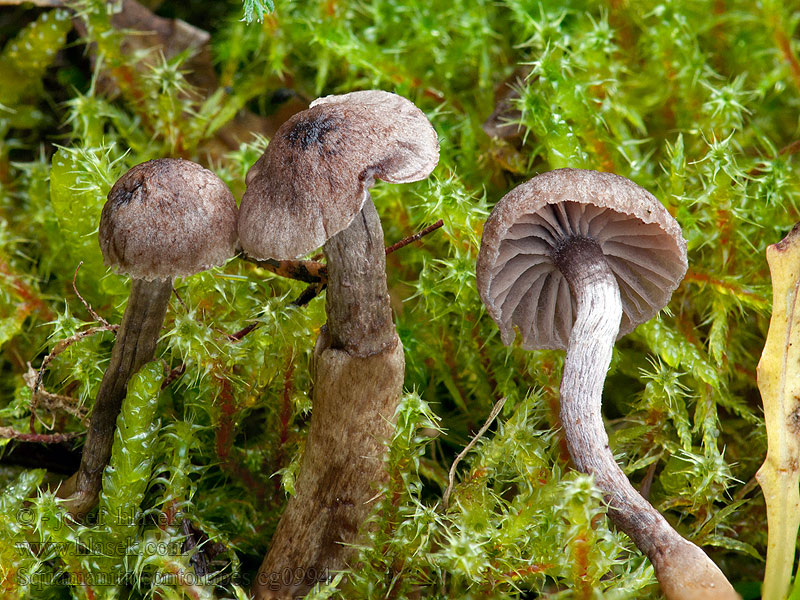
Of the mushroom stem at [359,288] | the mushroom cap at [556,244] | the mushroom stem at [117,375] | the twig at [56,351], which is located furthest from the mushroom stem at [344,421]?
the twig at [56,351]

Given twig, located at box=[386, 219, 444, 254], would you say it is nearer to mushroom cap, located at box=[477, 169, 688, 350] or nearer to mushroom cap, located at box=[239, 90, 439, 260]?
mushroom cap, located at box=[477, 169, 688, 350]

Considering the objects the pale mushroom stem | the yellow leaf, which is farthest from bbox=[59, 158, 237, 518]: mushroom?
the yellow leaf

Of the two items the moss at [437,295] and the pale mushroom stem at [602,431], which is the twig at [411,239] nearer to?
the moss at [437,295]

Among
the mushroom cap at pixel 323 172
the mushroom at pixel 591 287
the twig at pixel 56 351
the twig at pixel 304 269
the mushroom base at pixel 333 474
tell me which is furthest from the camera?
the twig at pixel 304 269

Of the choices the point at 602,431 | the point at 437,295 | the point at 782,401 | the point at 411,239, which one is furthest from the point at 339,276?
the point at 782,401

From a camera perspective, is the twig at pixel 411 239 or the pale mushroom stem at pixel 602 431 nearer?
the pale mushroom stem at pixel 602 431

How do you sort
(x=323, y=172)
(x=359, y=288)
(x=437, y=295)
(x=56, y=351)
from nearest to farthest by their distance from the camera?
(x=323, y=172) → (x=359, y=288) → (x=56, y=351) → (x=437, y=295)

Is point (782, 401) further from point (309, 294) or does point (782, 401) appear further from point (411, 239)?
point (309, 294)
